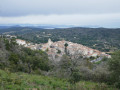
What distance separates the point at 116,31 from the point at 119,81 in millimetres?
91630

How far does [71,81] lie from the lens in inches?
255

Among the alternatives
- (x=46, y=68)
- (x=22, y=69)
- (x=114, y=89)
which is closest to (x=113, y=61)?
(x=114, y=89)

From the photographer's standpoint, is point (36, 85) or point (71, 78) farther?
point (71, 78)

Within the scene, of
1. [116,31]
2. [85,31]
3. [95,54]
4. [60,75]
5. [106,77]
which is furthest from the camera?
[85,31]

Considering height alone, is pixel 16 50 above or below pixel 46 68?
above

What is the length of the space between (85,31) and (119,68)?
341 ft

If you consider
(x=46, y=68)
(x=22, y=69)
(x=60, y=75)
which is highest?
(x=60, y=75)

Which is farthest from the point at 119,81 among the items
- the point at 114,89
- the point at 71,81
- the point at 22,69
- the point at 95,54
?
the point at 95,54

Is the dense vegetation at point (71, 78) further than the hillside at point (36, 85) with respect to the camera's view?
Yes

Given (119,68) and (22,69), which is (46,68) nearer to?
(22,69)

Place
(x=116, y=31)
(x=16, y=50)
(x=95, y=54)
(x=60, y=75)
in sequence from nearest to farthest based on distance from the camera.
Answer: (x=60, y=75), (x=16, y=50), (x=95, y=54), (x=116, y=31)

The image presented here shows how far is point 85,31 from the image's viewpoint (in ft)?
351

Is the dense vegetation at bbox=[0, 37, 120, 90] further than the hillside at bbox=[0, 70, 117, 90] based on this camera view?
Yes

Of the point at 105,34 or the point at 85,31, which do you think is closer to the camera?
the point at 105,34
